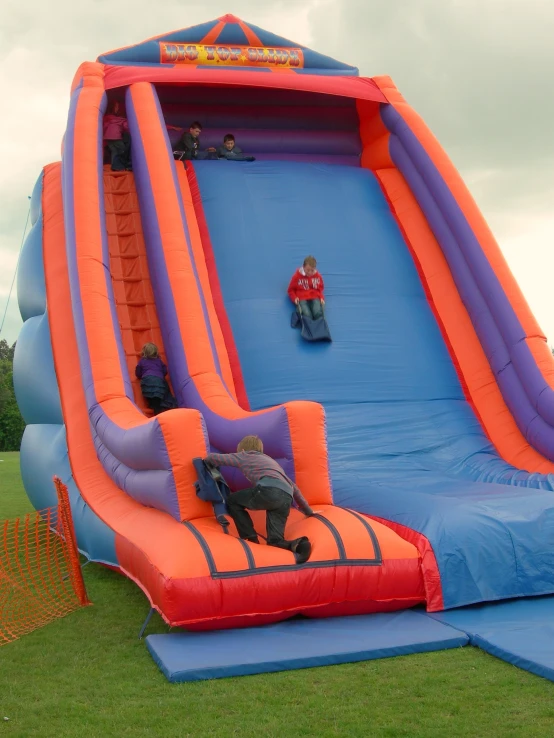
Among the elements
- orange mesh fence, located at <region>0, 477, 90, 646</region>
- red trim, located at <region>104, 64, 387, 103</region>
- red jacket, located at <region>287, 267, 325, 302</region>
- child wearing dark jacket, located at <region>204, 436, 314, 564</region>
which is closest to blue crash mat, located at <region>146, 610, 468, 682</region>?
child wearing dark jacket, located at <region>204, 436, 314, 564</region>

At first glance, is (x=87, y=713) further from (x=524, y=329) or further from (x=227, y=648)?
(x=524, y=329)

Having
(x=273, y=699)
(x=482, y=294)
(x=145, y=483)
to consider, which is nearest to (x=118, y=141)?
(x=482, y=294)

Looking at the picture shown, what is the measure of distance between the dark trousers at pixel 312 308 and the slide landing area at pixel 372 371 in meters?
0.18

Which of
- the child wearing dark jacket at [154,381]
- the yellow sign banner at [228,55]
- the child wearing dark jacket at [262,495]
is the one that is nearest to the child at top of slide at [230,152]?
the yellow sign banner at [228,55]

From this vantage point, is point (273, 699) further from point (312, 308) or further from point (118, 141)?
point (118, 141)

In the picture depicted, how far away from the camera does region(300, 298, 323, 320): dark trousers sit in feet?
22.6

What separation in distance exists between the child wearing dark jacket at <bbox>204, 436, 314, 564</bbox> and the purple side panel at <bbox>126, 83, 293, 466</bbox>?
24 cm

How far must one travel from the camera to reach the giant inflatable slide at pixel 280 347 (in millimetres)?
4227

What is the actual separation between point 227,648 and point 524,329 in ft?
12.5

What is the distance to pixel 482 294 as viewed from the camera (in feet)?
22.6

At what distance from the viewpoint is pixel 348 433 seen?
607cm

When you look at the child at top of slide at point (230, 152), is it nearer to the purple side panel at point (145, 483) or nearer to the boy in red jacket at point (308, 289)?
the boy in red jacket at point (308, 289)

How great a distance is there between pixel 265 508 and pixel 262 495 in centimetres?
8

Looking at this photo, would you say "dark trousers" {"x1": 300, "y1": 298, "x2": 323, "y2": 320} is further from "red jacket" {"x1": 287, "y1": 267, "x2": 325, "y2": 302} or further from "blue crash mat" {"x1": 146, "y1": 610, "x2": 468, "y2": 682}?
"blue crash mat" {"x1": 146, "y1": 610, "x2": 468, "y2": 682}
